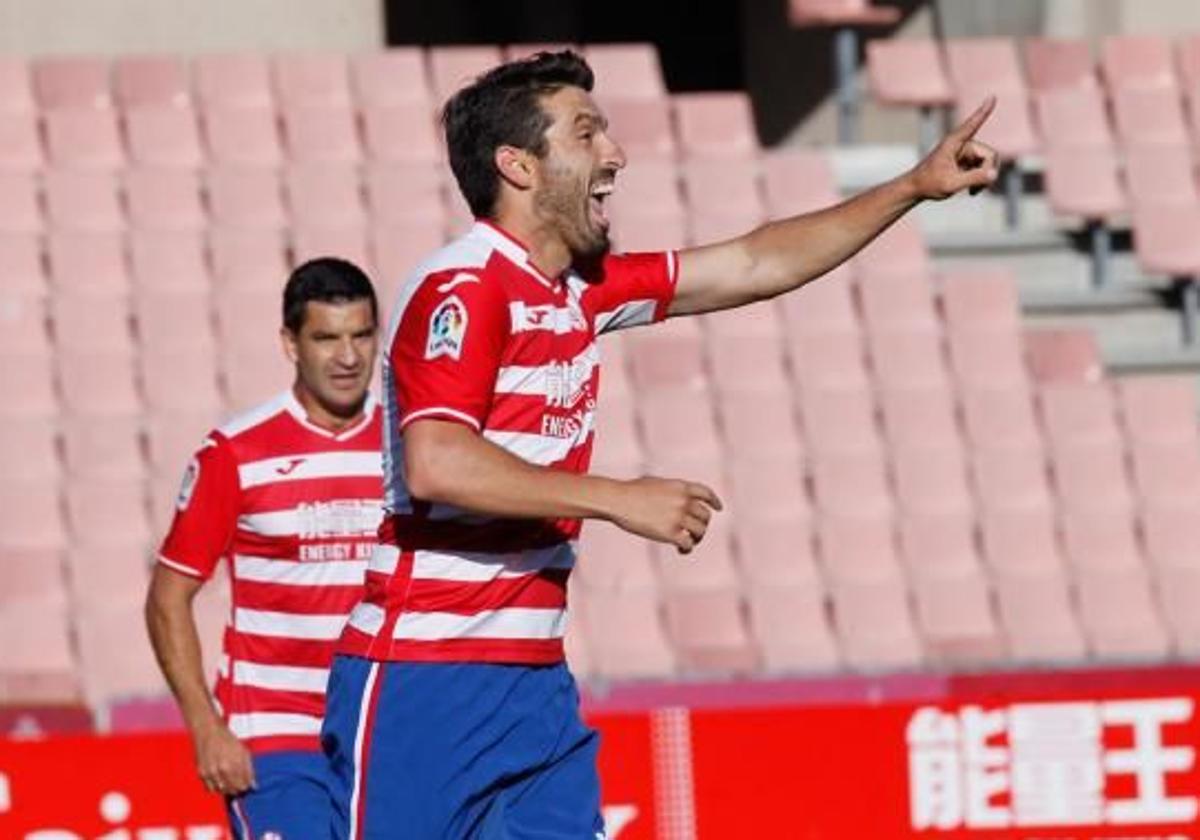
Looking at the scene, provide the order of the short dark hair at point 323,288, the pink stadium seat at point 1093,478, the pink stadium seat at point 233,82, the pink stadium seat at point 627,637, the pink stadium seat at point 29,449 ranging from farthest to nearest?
the pink stadium seat at point 233,82 → the pink stadium seat at point 1093,478 → the pink stadium seat at point 29,449 → the pink stadium seat at point 627,637 → the short dark hair at point 323,288

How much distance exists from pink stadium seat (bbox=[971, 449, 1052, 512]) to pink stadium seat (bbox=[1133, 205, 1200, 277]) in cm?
151

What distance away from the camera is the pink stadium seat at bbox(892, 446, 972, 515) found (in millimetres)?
11523

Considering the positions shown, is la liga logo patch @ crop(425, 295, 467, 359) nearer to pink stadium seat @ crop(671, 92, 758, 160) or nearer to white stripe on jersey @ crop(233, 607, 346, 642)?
white stripe on jersey @ crop(233, 607, 346, 642)

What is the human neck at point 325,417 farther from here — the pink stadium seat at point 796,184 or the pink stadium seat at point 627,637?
the pink stadium seat at point 796,184

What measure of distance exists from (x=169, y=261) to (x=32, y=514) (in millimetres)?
1318

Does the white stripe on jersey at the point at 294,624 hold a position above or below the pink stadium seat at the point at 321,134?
below

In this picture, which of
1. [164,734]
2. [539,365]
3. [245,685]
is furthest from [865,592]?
[539,365]

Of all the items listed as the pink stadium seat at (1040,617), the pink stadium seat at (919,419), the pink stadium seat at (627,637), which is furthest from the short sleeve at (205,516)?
the pink stadium seat at (919,419)

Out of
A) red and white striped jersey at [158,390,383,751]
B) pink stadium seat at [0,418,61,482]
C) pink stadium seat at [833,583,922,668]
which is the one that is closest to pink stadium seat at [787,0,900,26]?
pink stadium seat at [833,583,922,668]

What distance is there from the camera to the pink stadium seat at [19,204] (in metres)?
12.0

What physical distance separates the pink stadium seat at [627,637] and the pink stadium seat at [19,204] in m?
2.77

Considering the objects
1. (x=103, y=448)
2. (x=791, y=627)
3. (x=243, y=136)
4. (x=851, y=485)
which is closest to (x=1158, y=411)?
(x=851, y=485)

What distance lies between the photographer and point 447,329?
4688 mm

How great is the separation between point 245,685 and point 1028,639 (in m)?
5.32
